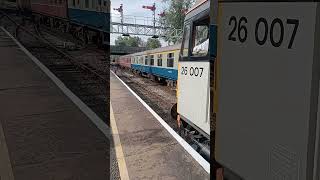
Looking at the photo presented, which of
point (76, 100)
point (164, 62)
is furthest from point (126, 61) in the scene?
point (76, 100)

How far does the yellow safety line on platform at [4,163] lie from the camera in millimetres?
6175

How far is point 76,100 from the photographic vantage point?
10.3m

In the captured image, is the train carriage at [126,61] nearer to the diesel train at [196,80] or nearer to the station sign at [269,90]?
the diesel train at [196,80]

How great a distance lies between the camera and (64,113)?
8.88 m

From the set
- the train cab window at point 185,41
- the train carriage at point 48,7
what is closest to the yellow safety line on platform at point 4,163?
the train carriage at point 48,7

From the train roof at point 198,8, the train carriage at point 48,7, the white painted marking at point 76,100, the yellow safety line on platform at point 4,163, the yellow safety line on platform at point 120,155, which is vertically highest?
the train carriage at point 48,7

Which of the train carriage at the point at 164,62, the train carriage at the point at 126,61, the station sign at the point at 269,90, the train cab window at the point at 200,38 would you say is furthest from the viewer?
the train carriage at the point at 126,61

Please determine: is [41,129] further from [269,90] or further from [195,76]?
[269,90]

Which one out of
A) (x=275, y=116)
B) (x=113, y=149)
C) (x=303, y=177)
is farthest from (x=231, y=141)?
(x=113, y=149)

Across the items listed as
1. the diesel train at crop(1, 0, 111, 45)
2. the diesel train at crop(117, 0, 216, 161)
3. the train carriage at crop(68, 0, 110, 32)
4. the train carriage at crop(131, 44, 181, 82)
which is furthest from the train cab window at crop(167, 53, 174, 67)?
the diesel train at crop(117, 0, 216, 161)

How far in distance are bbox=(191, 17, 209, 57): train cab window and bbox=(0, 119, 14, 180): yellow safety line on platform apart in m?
3.50

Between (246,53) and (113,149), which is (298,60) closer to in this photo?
(246,53)

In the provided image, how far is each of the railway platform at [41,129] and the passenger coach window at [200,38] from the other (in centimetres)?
258

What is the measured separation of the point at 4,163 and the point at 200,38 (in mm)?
3842
